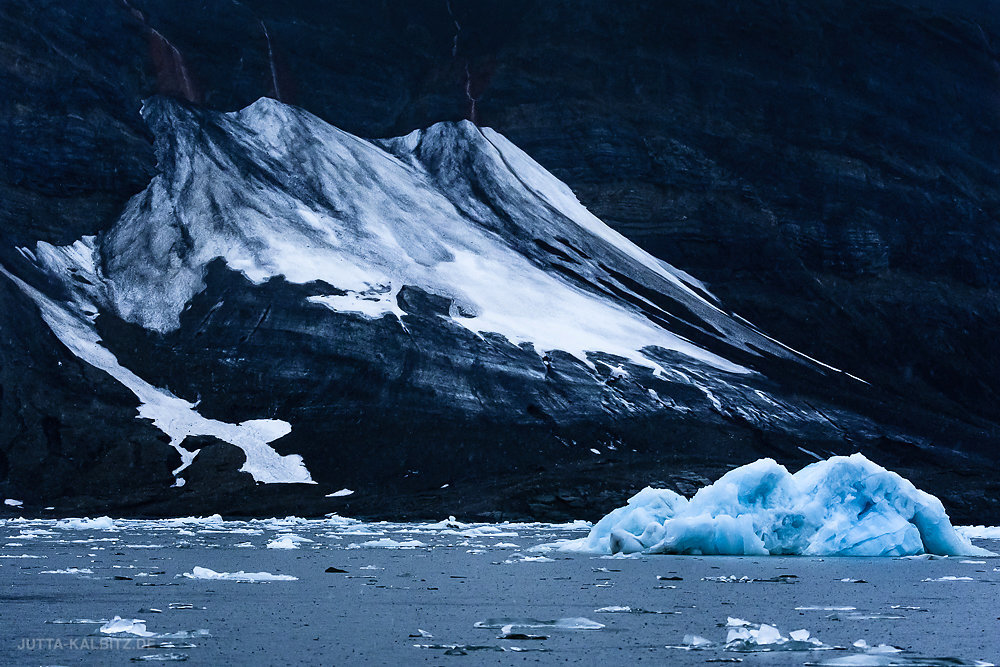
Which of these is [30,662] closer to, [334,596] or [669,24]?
[334,596]

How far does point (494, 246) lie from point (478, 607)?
77.7 metres

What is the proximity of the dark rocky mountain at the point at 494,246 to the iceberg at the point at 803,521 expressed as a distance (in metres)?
28.1

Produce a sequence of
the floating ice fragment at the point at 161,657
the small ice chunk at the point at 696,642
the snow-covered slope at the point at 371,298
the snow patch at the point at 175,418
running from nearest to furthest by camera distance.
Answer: the floating ice fragment at the point at 161,657 < the small ice chunk at the point at 696,642 < the snow patch at the point at 175,418 < the snow-covered slope at the point at 371,298

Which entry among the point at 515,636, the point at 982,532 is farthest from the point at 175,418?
the point at 515,636

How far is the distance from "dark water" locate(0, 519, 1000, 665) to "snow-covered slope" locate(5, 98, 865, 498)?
41408mm

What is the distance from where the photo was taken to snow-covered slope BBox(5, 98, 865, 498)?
8100 cm

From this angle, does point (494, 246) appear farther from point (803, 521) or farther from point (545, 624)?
Result: point (545, 624)

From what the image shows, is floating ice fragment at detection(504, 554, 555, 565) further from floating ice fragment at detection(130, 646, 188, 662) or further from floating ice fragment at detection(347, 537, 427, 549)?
floating ice fragment at detection(130, 646, 188, 662)

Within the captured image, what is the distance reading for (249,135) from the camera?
100625 millimetres

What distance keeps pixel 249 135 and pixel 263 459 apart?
35.0 m

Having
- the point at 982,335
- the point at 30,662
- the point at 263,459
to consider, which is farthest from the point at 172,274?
the point at 30,662

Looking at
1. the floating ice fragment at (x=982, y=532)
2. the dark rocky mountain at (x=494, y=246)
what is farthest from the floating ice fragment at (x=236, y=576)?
the dark rocky mountain at (x=494, y=246)

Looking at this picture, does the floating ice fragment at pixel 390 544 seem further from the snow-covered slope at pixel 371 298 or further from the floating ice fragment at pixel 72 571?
the snow-covered slope at pixel 371 298

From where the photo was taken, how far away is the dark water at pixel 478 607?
1567 cm
